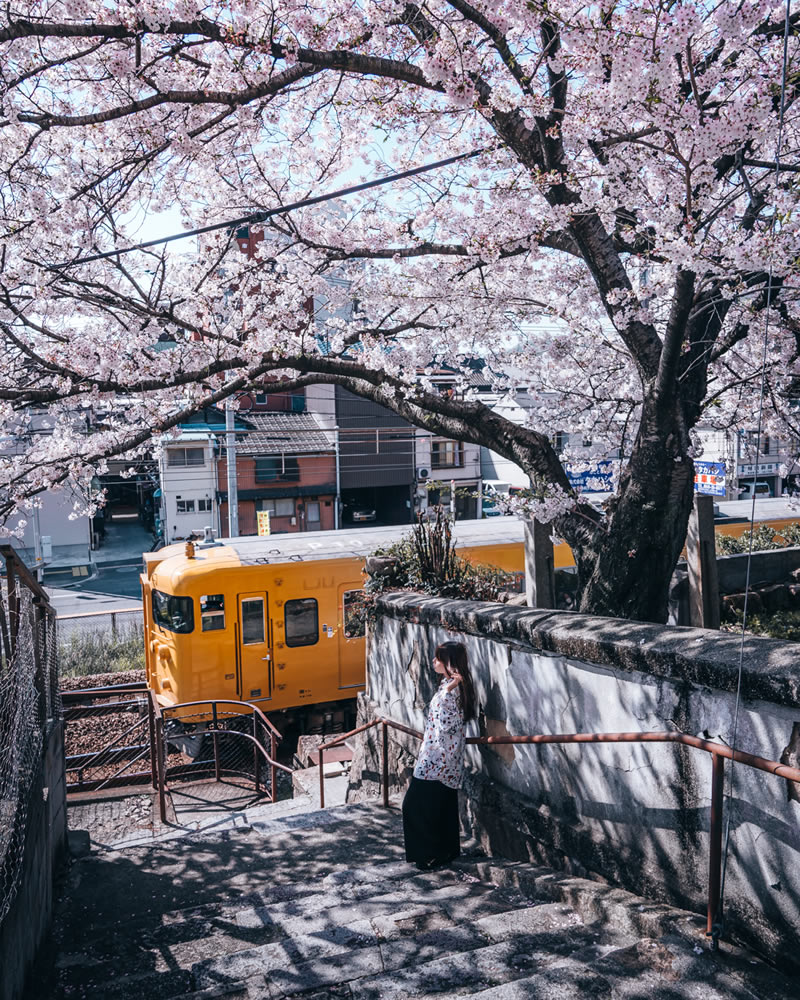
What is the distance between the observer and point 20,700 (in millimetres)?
4207

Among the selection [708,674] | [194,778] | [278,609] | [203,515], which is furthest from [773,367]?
[203,515]

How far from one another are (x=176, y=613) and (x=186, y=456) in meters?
18.8

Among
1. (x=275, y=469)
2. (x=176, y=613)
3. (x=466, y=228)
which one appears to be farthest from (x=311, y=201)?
(x=275, y=469)

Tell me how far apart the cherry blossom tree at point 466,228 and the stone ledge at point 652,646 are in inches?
39.8

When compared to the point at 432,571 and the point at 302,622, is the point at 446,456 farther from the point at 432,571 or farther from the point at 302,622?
the point at 432,571

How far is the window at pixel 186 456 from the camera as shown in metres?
28.4

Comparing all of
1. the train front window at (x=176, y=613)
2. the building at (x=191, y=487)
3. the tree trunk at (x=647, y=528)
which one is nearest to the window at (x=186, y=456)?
the building at (x=191, y=487)

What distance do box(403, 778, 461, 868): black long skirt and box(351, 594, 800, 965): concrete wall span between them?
0.35 meters

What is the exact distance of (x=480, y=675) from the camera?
521 centimetres

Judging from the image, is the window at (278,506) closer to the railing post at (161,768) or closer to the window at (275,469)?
the window at (275,469)

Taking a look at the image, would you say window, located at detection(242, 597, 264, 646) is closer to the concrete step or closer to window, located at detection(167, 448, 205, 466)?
the concrete step

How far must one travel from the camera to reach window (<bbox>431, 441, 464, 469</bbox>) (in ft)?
107

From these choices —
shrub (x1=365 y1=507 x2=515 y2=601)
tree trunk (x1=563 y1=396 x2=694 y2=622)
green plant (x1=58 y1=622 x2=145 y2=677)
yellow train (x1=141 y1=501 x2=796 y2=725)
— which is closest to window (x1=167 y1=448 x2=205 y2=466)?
green plant (x1=58 y1=622 x2=145 y2=677)

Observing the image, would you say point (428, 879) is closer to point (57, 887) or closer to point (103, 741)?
point (57, 887)
